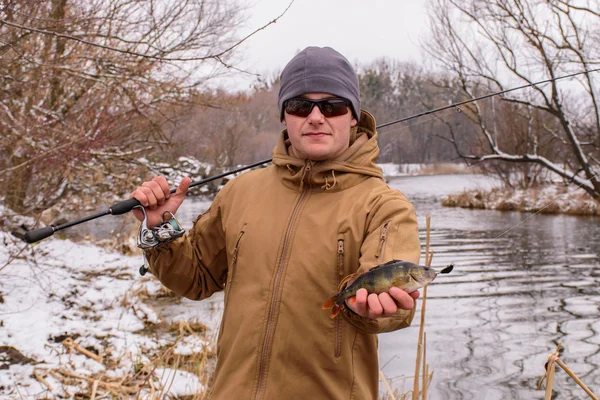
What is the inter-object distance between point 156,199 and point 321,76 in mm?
715

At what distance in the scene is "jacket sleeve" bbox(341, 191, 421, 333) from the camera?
65.6 inches

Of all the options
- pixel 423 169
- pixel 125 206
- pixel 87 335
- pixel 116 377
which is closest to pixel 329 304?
pixel 125 206

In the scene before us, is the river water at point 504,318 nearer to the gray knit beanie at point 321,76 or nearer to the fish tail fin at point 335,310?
the gray knit beanie at point 321,76

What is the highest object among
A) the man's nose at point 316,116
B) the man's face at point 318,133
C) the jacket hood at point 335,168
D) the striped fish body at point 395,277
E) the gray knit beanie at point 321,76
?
the gray knit beanie at point 321,76

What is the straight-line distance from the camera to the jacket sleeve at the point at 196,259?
207 cm

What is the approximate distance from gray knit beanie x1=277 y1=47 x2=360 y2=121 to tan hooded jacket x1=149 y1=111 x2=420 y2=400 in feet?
0.66

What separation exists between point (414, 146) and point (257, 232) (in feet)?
166

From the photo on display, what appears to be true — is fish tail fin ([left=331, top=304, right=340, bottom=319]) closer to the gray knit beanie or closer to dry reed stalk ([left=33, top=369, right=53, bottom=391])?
the gray knit beanie

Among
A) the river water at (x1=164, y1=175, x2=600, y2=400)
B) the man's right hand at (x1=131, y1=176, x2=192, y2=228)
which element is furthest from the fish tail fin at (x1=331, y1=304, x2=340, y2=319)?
the river water at (x1=164, y1=175, x2=600, y2=400)

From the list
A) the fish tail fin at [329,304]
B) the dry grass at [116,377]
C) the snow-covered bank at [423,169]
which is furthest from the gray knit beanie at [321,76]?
the snow-covered bank at [423,169]

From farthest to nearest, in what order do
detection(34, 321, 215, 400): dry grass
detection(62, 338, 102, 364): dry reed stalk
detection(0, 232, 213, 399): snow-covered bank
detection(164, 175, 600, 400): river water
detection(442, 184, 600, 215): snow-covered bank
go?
detection(442, 184, 600, 215): snow-covered bank → detection(164, 175, 600, 400): river water → detection(62, 338, 102, 364): dry reed stalk → detection(0, 232, 213, 399): snow-covered bank → detection(34, 321, 215, 400): dry grass

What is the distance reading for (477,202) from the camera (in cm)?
2400

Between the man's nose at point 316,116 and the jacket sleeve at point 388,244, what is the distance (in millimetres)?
350

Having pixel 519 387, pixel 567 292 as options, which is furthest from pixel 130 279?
pixel 567 292
